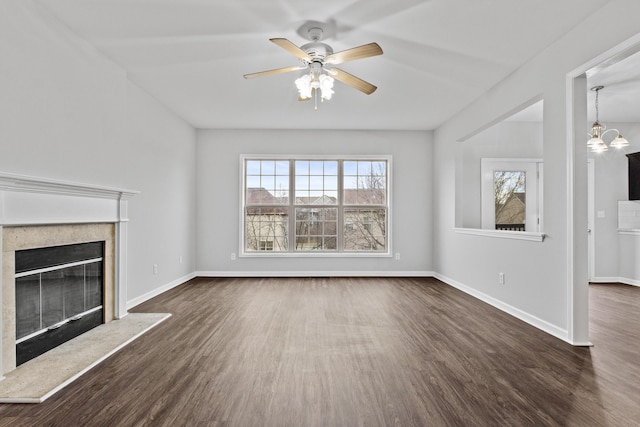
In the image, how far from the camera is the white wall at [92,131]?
239cm

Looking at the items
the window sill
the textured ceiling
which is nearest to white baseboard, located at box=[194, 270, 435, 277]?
the window sill

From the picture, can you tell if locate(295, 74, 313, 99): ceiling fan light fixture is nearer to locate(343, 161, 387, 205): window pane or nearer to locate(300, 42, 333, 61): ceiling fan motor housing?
locate(300, 42, 333, 61): ceiling fan motor housing

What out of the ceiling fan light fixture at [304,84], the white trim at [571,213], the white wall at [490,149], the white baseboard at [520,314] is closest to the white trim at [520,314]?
the white baseboard at [520,314]

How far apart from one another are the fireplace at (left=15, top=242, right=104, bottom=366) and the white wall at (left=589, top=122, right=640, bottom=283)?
6.90 meters

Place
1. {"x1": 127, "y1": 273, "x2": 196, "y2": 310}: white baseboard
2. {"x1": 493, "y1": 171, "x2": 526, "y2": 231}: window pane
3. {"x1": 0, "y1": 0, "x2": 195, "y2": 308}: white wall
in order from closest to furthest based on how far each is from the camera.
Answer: {"x1": 0, "y1": 0, "x2": 195, "y2": 308}: white wall, {"x1": 127, "y1": 273, "x2": 196, "y2": 310}: white baseboard, {"x1": 493, "y1": 171, "x2": 526, "y2": 231}: window pane

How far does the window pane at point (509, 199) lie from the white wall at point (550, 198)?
1.52 metres

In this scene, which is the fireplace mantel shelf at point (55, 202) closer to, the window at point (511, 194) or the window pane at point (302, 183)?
the window pane at point (302, 183)

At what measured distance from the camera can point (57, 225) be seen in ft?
9.28

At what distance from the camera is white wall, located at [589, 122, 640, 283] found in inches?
218

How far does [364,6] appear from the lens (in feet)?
8.27

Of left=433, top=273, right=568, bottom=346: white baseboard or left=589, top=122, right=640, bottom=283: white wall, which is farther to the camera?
left=589, top=122, right=640, bottom=283: white wall

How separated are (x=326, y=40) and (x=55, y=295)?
3.06 m

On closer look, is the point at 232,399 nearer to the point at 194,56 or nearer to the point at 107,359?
the point at 107,359

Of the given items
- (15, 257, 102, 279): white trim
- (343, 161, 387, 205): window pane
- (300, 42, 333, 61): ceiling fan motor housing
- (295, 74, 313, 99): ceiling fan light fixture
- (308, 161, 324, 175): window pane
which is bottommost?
(15, 257, 102, 279): white trim
